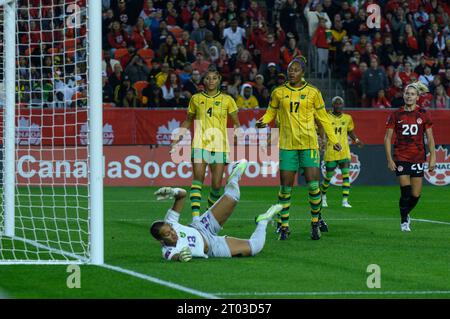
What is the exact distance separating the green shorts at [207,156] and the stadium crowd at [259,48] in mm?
11141

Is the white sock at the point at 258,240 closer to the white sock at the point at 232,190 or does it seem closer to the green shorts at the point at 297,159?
the white sock at the point at 232,190

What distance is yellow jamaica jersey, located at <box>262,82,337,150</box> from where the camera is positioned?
1366cm

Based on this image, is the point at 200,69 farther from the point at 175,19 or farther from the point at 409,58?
the point at 409,58

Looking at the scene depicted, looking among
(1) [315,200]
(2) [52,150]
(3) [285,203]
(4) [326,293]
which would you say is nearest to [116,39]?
(2) [52,150]

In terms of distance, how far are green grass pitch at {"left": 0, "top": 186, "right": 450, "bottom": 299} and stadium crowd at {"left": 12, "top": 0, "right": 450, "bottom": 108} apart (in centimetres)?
986

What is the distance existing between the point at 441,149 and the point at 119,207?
10903mm

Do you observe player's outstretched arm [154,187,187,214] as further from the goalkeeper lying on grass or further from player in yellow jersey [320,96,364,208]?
player in yellow jersey [320,96,364,208]

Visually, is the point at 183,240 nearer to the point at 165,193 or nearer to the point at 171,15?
the point at 165,193

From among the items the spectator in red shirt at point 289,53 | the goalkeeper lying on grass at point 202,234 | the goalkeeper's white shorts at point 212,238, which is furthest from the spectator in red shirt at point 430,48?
the goalkeeper's white shorts at point 212,238

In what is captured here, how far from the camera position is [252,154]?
2595 cm

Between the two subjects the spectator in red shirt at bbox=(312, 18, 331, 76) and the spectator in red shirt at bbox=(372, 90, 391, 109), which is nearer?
the spectator in red shirt at bbox=(372, 90, 391, 109)

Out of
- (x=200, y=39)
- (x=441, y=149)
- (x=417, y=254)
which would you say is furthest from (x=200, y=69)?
(x=417, y=254)

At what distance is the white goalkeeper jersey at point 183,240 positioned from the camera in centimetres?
1099

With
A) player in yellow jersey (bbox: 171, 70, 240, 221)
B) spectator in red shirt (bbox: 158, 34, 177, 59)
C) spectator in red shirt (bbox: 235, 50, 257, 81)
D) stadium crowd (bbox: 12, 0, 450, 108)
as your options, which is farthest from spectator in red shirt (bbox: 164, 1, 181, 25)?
player in yellow jersey (bbox: 171, 70, 240, 221)
